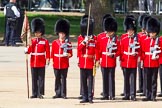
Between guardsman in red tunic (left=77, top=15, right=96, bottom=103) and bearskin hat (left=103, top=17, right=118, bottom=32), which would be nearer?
guardsman in red tunic (left=77, top=15, right=96, bottom=103)

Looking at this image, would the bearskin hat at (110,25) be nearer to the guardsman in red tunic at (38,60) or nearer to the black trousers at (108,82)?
the black trousers at (108,82)

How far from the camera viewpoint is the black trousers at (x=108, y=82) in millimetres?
16289

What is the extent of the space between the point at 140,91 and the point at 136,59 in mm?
1323

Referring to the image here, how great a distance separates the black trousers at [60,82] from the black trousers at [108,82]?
3.04ft

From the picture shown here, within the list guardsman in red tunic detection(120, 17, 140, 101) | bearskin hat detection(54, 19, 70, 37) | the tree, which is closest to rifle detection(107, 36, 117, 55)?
guardsman in red tunic detection(120, 17, 140, 101)

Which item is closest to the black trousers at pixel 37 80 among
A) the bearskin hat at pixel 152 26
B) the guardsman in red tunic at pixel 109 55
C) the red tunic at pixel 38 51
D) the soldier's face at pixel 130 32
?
the red tunic at pixel 38 51

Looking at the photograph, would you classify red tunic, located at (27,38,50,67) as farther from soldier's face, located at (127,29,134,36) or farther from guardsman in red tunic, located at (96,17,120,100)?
soldier's face, located at (127,29,134,36)

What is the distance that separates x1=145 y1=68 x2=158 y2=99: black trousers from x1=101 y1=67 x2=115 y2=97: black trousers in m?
0.80

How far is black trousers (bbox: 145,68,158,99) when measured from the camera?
1625 centimetres

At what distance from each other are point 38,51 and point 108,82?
1.80 meters

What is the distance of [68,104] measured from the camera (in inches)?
607

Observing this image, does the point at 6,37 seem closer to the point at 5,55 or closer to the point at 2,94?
A: the point at 5,55

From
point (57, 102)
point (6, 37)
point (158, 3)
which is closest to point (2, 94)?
point (57, 102)

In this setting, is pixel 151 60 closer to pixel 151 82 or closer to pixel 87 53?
pixel 151 82
